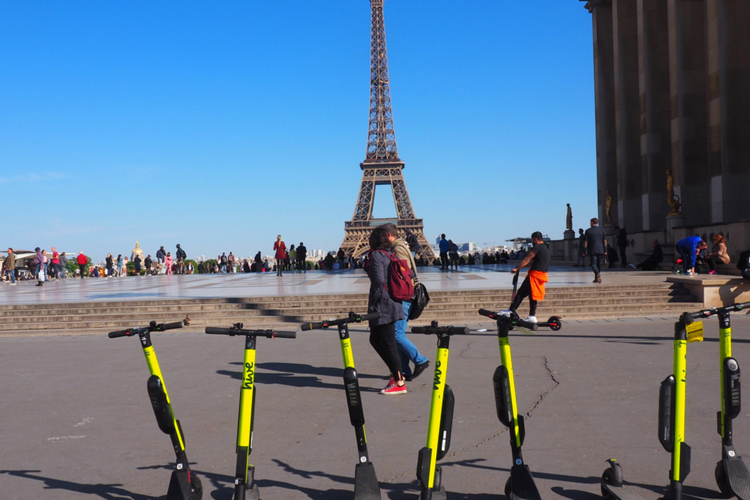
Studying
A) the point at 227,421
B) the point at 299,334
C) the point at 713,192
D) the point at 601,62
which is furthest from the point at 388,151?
the point at 227,421

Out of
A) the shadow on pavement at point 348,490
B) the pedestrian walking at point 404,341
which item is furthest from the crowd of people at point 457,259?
the shadow on pavement at point 348,490

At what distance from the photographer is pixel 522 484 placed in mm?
3771

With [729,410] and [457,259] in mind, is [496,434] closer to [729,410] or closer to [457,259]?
[729,410]

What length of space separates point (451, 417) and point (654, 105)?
1198 inches

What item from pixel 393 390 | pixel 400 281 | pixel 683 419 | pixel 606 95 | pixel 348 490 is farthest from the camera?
pixel 606 95

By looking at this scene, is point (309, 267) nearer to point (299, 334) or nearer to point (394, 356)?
point (299, 334)

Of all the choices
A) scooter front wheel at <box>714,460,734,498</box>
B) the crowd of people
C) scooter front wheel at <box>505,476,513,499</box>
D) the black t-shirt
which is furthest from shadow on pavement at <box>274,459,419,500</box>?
the crowd of people

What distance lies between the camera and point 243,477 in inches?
141

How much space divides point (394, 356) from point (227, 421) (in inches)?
71.1

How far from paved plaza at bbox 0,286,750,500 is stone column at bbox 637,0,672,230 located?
23266 mm

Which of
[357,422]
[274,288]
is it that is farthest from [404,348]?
[274,288]

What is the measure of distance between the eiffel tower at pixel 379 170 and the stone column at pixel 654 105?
141 feet

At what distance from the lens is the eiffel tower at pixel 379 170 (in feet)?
253

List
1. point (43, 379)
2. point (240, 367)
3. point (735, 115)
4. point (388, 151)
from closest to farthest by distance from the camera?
1. point (43, 379)
2. point (240, 367)
3. point (735, 115)
4. point (388, 151)
